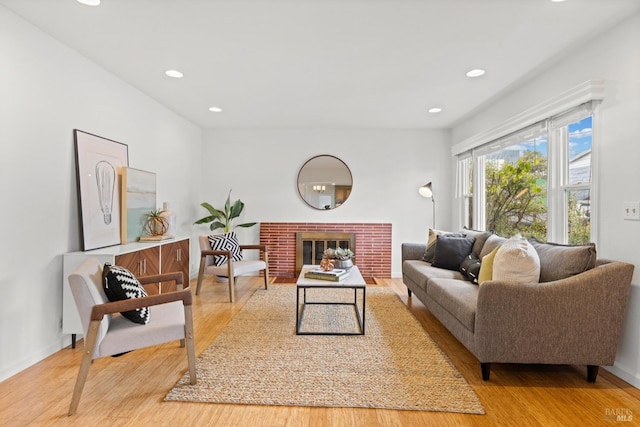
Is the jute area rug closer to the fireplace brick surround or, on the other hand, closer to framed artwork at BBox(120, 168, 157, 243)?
framed artwork at BBox(120, 168, 157, 243)

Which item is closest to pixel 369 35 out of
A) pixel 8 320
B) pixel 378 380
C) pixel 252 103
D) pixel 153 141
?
pixel 252 103

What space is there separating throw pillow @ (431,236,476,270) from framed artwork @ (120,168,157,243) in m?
3.34

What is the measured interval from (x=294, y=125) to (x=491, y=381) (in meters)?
4.35

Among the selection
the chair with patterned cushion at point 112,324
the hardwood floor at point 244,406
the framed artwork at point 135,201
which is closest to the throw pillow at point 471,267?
the hardwood floor at point 244,406

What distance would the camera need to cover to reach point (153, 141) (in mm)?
4258

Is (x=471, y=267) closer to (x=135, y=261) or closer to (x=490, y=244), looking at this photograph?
(x=490, y=244)

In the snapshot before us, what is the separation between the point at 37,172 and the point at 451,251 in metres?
3.87

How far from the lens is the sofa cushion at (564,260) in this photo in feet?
7.64

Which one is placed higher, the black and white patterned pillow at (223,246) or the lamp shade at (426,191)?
the lamp shade at (426,191)

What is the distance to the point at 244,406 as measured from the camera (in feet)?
6.54

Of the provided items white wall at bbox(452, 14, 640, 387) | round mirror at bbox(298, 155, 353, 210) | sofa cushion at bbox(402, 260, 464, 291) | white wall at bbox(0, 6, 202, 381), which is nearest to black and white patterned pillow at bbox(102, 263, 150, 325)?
white wall at bbox(0, 6, 202, 381)

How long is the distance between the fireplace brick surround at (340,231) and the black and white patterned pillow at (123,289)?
3.48 meters

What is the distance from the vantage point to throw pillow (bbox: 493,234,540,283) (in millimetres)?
2492

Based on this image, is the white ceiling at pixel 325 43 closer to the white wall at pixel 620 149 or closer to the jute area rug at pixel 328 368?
the white wall at pixel 620 149
